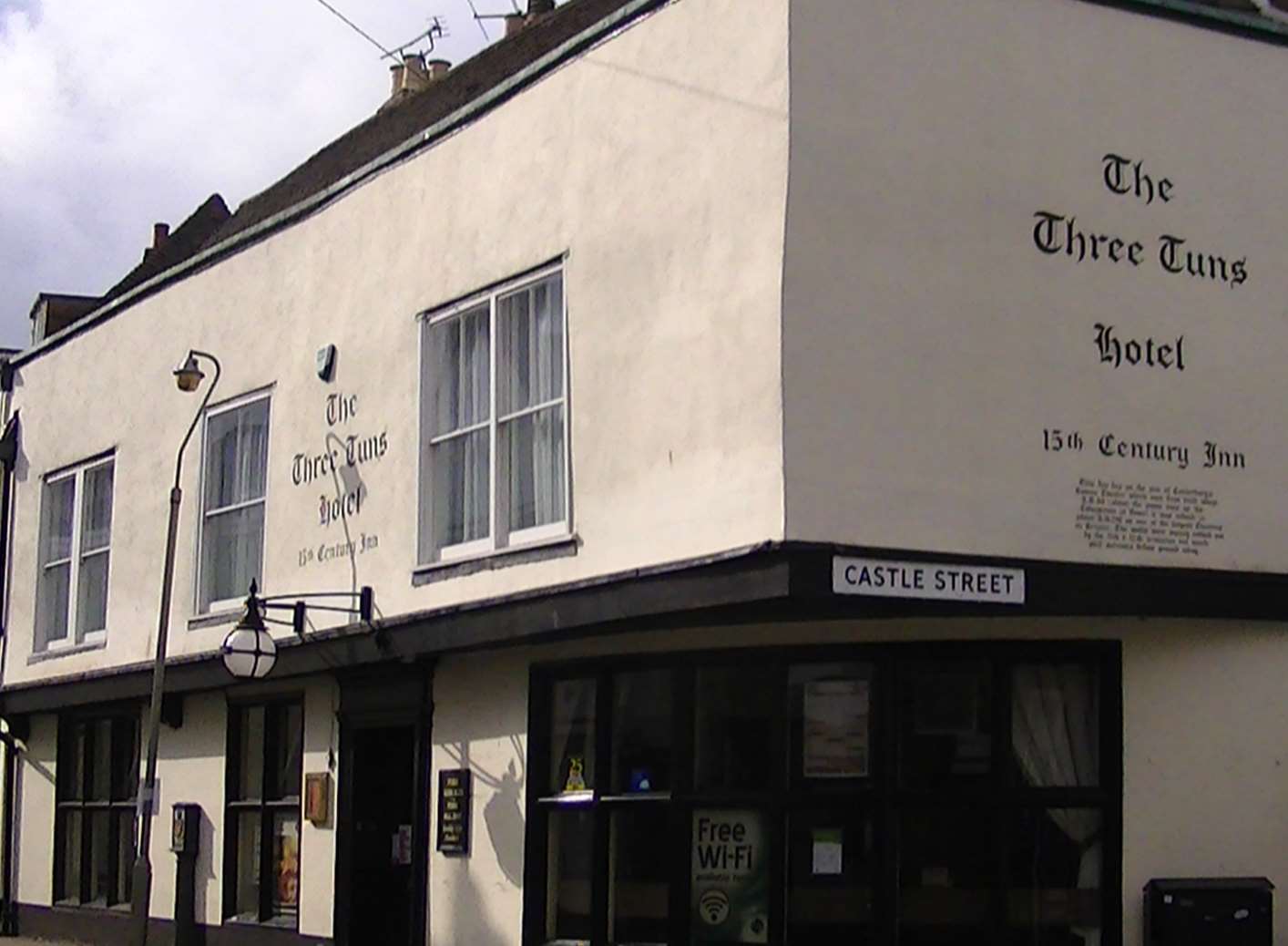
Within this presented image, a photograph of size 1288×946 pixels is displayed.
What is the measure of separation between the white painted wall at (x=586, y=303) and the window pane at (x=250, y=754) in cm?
69

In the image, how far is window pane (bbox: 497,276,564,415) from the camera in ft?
42.4

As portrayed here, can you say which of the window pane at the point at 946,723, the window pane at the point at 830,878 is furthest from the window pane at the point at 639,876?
the window pane at the point at 946,723

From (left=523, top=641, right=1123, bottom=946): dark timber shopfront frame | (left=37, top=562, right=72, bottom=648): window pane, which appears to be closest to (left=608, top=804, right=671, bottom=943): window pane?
(left=523, top=641, right=1123, bottom=946): dark timber shopfront frame

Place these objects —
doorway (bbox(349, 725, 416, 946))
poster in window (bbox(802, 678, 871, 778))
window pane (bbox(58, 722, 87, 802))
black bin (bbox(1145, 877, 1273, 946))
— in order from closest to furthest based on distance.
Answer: black bin (bbox(1145, 877, 1273, 946)) → poster in window (bbox(802, 678, 871, 778)) → doorway (bbox(349, 725, 416, 946)) → window pane (bbox(58, 722, 87, 802))

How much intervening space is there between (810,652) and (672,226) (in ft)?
8.38

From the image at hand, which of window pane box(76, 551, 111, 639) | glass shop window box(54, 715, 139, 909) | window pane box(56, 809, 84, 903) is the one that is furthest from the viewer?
window pane box(56, 809, 84, 903)

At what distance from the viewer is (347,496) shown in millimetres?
15078

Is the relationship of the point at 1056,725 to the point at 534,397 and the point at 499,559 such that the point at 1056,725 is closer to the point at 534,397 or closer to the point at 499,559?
the point at 499,559

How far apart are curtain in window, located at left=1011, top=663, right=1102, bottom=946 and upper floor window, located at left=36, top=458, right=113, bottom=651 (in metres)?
10.2

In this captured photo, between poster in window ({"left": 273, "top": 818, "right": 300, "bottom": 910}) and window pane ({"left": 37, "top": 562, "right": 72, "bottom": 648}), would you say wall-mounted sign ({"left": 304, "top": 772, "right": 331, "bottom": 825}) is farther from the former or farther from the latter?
window pane ({"left": 37, "top": 562, "right": 72, "bottom": 648})

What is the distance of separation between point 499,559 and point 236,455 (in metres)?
4.67

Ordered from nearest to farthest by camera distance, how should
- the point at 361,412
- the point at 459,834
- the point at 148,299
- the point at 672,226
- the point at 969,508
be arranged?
1. the point at 969,508
2. the point at 672,226
3. the point at 459,834
4. the point at 361,412
5. the point at 148,299

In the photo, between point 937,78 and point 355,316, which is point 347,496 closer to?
point 355,316

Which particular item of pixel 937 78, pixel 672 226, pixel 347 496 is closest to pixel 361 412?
pixel 347 496
